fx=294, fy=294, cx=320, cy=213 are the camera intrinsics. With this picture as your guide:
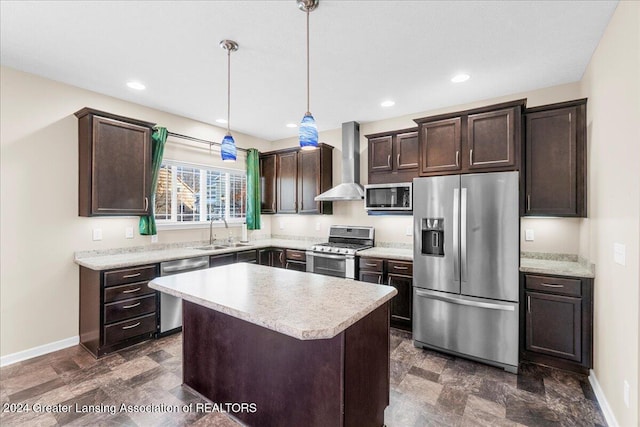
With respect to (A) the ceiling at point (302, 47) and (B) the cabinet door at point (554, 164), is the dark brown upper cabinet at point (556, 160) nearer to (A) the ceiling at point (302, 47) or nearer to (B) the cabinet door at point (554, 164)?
(B) the cabinet door at point (554, 164)

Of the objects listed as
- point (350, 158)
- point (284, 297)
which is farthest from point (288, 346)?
point (350, 158)

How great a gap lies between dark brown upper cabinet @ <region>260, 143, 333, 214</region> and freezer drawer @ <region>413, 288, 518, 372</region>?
221 cm

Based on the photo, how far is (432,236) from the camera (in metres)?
3.12

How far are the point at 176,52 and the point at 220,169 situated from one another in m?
2.41

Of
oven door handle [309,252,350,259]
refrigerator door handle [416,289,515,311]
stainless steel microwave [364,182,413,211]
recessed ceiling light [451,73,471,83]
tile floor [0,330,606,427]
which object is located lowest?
tile floor [0,330,606,427]

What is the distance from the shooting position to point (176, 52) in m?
2.52

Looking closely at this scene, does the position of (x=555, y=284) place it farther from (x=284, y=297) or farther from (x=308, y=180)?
(x=308, y=180)

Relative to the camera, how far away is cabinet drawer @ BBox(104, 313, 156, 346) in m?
2.97

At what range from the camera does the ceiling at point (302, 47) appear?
1.99 m

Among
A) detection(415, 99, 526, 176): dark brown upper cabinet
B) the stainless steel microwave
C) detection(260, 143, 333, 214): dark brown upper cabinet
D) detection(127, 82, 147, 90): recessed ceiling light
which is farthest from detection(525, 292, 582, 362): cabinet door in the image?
detection(127, 82, 147, 90): recessed ceiling light

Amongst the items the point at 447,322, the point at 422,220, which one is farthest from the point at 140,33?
the point at 447,322

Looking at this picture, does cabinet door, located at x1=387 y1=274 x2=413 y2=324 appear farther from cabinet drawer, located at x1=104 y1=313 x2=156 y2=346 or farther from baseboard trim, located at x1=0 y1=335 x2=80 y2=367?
baseboard trim, located at x1=0 y1=335 x2=80 y2=367

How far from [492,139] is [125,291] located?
13.2 ft

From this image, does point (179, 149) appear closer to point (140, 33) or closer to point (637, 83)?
point (140, 33)
